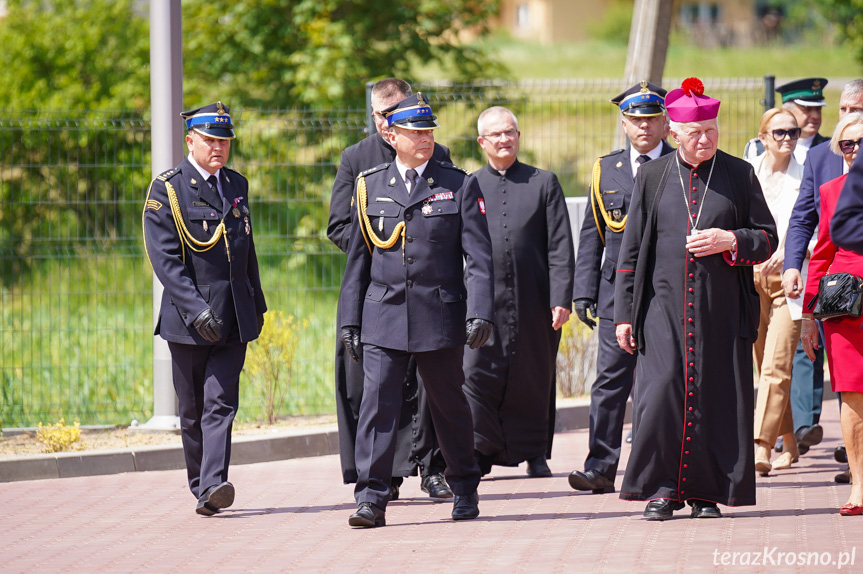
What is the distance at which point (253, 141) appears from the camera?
13102mm

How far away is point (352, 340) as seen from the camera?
712cm

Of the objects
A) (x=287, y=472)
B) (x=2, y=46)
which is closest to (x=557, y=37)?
(x=2, y=46)

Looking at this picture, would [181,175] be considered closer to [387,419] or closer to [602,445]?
[387,419]

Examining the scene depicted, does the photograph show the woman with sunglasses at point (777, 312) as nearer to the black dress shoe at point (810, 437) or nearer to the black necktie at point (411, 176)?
the black dress shoe at point (810, 437)

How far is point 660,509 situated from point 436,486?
1.58m

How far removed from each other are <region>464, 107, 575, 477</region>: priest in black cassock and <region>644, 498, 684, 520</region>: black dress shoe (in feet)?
5.39

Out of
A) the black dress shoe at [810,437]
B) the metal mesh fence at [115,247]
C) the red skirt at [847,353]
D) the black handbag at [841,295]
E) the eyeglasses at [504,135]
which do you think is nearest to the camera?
the black handbag at [841,295]

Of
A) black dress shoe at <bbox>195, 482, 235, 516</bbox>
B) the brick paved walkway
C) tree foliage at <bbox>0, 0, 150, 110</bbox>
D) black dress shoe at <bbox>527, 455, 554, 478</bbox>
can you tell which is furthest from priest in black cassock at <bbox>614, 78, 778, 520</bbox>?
tree foliage at <bbox>0, 0, 150, 110</bbox>

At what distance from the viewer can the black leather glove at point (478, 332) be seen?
22.7 feet

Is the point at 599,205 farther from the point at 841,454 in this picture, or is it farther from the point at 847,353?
the point at 841,454

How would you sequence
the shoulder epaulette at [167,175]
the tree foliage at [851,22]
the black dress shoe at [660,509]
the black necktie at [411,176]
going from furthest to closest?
the tree foliage at [851,22]
the shoulder epaulette at [167,175]
the black necktie at [411,176]
the black dress shoe at [660,509]

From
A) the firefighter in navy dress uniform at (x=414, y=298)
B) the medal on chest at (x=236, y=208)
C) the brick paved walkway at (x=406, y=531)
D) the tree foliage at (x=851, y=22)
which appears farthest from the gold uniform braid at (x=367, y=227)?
the tree foliage at (x=851, y=22)

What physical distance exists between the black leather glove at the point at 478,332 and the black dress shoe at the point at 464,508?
92 centimetres

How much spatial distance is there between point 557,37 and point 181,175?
6003cm
